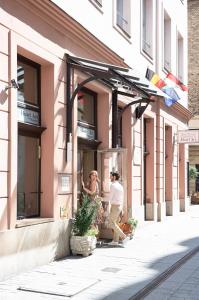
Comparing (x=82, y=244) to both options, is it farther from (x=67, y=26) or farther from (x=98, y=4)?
(x=98, y=4)

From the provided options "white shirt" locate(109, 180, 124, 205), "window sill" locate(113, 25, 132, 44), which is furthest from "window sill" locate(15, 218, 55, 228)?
"window sill" locate(113, 25, 132, 44)

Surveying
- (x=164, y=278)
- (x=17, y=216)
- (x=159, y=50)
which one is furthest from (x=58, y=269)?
(x=159, y=50)

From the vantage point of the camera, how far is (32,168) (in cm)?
965

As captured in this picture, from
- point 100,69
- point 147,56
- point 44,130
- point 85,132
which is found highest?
point 147,56

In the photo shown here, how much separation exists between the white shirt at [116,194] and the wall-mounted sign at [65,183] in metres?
1.28

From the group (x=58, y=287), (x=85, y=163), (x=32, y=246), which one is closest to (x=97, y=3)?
(x=85, y=163)

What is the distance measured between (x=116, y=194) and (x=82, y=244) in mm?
1827

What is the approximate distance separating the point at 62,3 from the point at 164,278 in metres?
5.58

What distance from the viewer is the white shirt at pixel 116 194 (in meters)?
11.3

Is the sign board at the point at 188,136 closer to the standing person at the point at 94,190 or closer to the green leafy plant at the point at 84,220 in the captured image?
the standing person at the point at 94,190

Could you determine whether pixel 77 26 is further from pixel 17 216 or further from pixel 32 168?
pixel 17 216

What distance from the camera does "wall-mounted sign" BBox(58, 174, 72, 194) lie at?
32.7 ft

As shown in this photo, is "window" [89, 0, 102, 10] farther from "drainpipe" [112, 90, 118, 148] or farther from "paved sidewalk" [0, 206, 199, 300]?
"paved sidewalk" [0, 206, 199, 300]

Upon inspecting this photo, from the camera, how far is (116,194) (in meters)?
11.3
